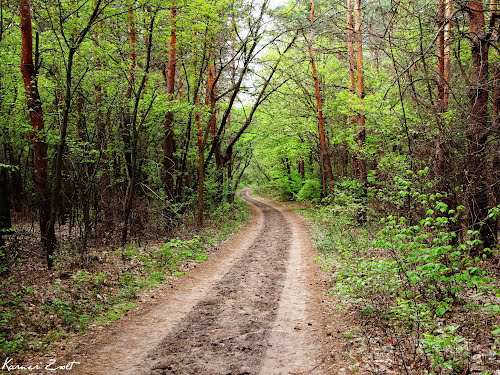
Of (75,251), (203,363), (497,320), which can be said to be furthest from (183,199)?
(497,320)

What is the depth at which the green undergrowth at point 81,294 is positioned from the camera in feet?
19.4

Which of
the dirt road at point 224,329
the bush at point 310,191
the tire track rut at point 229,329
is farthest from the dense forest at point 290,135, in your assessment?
the bush at point 310,191

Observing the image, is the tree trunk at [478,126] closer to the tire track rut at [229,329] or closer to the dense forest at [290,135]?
the dense forest at [290,135]

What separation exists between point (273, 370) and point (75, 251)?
758 cm

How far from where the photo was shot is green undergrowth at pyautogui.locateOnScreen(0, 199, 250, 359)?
591cm

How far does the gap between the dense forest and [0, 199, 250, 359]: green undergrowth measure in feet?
0.33

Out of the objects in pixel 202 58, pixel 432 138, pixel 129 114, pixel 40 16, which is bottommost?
pixel 432 138

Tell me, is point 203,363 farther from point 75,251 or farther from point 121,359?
point 75,251

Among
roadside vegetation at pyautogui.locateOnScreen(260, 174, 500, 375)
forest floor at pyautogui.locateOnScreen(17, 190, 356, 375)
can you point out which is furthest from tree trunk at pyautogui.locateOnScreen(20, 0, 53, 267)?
roadside vegetation at pyautogui.locateOnScreen(260, 174, 500, 375)

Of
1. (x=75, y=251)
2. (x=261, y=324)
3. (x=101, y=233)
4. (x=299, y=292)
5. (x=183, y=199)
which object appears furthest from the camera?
(x=183, y=199)

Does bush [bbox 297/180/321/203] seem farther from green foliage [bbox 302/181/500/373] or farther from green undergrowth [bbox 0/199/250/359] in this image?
green foliage [bbox 302/181/500/373]

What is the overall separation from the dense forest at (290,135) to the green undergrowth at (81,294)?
0.10 meters

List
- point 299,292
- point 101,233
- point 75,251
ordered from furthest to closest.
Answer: point 101,233, point 75,251, point 299,292

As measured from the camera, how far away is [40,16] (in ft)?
33.5
